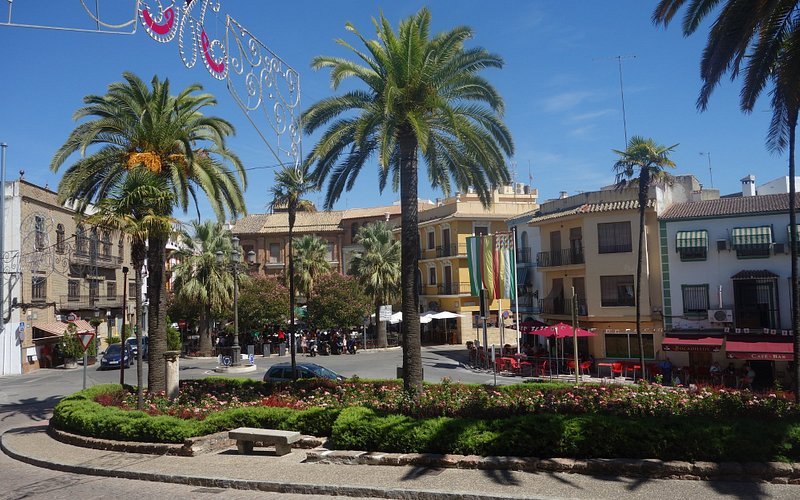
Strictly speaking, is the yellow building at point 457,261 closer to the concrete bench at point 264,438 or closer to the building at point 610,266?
the building at point 610,266

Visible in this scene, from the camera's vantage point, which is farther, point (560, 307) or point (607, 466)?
point (560, 307)

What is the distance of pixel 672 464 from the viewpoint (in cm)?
927

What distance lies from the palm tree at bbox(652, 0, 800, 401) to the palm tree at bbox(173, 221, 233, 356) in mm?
32284

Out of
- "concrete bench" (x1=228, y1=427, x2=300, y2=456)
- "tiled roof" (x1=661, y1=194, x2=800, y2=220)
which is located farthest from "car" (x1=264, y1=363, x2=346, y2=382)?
"tiled roof" (x1=661, y1=194, x2=800, y2=220)

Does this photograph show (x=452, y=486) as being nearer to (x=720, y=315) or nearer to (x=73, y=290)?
(x=720, y=315)

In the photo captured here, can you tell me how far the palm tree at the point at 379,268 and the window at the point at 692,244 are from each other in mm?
20773

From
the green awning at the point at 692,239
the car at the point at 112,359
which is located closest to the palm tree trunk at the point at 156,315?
the car at the point at 112,359

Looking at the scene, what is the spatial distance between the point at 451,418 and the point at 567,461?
2.43 metres

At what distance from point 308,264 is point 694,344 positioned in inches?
1074

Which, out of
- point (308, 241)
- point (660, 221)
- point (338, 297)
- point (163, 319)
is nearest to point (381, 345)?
point (338, 297)

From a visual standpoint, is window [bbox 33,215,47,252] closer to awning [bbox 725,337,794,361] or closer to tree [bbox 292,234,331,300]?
tree [bbox 292,234,331,300]

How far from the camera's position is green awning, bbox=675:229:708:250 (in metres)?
29.5

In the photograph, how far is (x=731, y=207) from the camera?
97.9ft

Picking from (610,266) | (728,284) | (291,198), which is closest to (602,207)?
(610,266)
